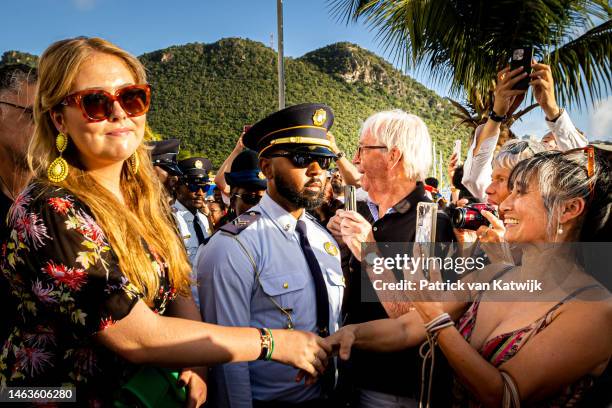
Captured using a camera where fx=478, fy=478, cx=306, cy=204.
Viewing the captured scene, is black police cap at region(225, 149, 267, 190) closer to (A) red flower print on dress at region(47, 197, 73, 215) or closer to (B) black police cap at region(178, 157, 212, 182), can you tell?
(B) black police cap at region(178, 157, 212, 182)

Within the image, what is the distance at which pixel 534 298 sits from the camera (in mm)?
1944

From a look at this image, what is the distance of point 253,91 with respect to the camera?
6725cm

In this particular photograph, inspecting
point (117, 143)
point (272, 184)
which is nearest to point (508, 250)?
point (272, 184)

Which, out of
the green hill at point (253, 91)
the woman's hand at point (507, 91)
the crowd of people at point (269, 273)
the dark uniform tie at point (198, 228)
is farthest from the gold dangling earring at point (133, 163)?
the green hill at point (253, 91)

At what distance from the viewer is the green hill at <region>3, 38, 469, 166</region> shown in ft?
198

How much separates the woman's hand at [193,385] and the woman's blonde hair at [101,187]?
0.30m

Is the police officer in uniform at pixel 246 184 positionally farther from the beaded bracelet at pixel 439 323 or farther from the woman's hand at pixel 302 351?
the beaded bracelet at pixel 439 323

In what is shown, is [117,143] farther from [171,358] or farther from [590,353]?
[590,353]

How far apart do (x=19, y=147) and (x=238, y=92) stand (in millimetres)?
67648

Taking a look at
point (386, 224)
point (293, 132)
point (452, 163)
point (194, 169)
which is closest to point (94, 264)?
point (293, 132)

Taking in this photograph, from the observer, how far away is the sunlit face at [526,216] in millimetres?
1974

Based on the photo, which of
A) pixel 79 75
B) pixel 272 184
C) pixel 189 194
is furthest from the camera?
pixel 189 194

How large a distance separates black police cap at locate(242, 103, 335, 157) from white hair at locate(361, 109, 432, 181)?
44 cm

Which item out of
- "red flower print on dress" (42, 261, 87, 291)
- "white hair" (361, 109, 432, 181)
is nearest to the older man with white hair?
"white hair" (361, 109, 432, 181)
